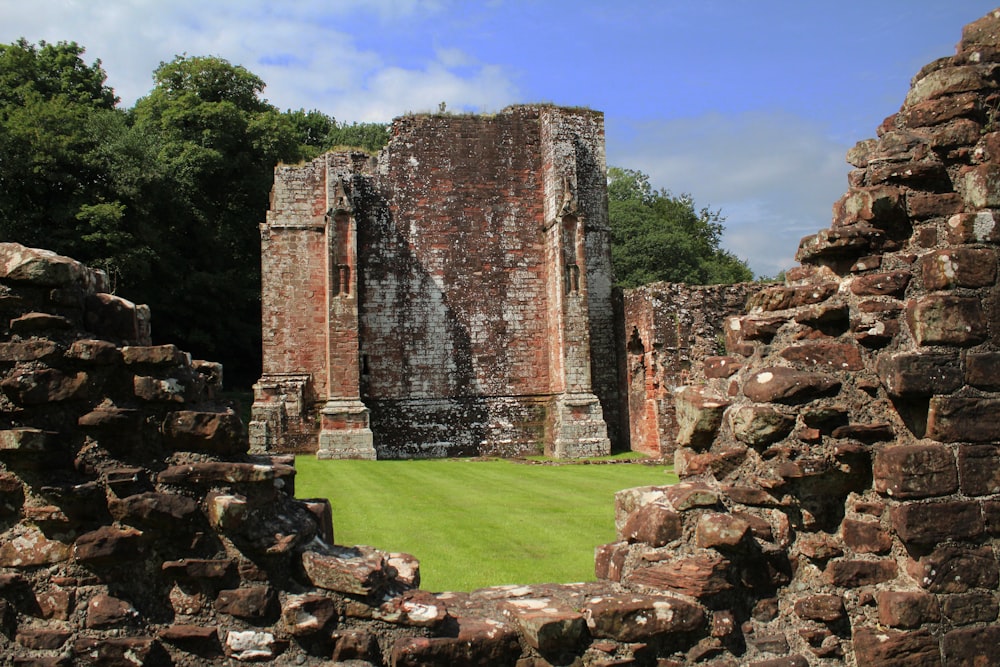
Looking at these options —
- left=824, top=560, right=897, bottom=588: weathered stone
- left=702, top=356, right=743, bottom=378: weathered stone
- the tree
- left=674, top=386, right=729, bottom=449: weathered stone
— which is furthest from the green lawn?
the tree

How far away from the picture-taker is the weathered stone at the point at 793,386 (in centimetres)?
365

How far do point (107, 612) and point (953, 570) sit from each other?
3.50m

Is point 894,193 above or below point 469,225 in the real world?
below

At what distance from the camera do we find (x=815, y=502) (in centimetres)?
365

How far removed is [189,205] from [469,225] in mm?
13516

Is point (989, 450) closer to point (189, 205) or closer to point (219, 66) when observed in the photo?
point (189, 205)

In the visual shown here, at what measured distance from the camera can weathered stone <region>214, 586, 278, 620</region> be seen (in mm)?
3207

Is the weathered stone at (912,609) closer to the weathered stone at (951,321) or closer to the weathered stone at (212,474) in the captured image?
the weathered stone at (951,321)

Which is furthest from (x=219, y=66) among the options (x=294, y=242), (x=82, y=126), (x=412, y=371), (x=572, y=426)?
(x=572, y=426)

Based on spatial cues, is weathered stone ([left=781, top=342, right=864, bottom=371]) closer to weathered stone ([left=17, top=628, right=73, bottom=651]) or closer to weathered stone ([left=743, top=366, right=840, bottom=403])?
weathered stone ([left=743, top=366, right=840, bottom=403])

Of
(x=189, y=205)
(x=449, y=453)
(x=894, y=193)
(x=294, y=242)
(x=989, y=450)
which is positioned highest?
(x=189, y=205)

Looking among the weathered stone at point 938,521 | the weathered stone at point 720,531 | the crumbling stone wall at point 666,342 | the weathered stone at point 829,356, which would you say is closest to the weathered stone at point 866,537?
the weathered stone at point 938,521

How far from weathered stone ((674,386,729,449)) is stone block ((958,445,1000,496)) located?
1.10m

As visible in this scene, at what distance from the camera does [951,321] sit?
347 centimetres
